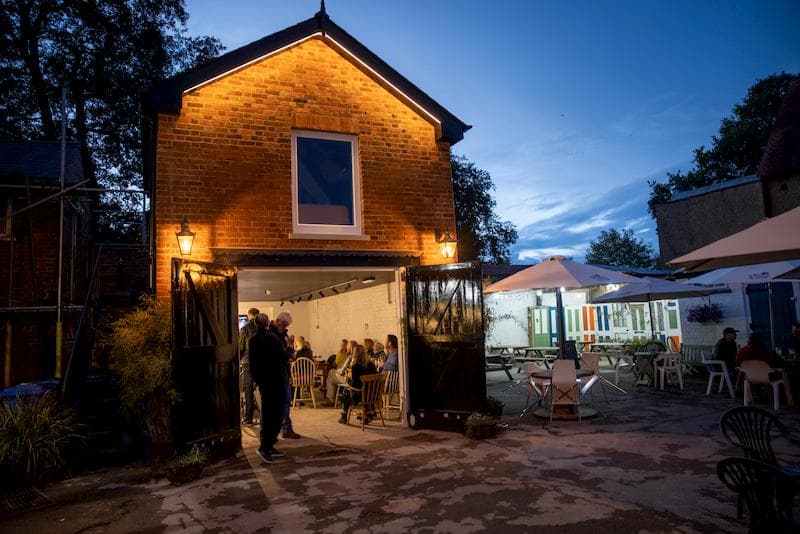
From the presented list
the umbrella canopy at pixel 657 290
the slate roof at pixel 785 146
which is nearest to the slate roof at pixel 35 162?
the umbrella canopy at pixel 657 290

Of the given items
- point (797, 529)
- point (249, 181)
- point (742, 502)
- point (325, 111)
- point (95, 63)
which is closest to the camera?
point (797, 529)

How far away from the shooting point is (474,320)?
8148 millimetres

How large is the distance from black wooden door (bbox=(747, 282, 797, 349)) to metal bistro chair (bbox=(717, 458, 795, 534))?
1267cm

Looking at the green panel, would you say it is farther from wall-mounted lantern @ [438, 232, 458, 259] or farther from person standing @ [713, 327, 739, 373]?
wall-mounted lantern @ [438, 232, 458, 259]

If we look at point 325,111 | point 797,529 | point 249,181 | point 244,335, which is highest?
point 325,111

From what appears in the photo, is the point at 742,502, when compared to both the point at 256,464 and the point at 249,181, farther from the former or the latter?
the point at 249,181

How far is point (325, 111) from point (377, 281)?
4472 mm

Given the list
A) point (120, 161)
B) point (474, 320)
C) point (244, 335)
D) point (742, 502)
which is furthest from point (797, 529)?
point (120, 161)

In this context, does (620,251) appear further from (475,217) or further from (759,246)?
(759,246)

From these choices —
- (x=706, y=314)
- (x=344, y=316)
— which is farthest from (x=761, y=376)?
(x=344, y=316)

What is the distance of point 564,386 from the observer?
8.42 m

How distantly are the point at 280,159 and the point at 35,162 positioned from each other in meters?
6.77

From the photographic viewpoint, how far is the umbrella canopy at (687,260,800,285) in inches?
365

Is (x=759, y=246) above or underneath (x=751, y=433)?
above
